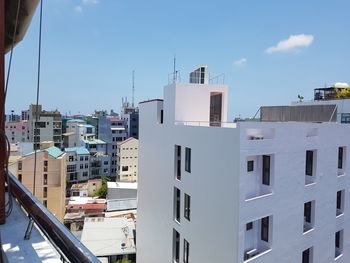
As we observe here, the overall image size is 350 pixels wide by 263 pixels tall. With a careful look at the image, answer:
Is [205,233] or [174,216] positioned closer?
[205,233]

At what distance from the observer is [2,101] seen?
1469mm

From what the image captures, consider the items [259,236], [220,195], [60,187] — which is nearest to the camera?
[220,195]

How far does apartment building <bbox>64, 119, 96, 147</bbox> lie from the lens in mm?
41844

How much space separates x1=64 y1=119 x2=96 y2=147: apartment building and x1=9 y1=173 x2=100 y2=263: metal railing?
4163 cm

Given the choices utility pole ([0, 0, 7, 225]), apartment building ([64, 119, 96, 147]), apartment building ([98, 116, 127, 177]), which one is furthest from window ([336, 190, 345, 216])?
apartment building ([64, 119, 96, 147])

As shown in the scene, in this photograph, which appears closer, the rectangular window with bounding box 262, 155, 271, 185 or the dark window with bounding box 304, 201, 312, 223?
the rectangular window with bounding box 262, 155, 271, 185

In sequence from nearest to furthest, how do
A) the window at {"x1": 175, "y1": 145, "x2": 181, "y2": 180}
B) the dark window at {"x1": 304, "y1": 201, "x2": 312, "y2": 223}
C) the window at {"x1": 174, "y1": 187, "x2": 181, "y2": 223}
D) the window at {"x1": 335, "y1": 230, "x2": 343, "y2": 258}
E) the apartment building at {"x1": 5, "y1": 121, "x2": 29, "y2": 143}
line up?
the dark window at {"x1": 304, "y1": 201, "x2": 312, "y2": 223}, the window at {"x1": 175, "y1": 145, "x2": 181, "y2": 180}, the window at {"x1": 174, "y1": 187, "x2": 181, "y2": 223}, the window at {"x1": 335, "y1": 230, "x2": 343, "y2": 258}, the apartment building at {"x1": 5, "y1": 121, "x2": 29, "y2": 143}

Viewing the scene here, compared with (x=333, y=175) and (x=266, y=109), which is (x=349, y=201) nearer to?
(x=333, y=175)

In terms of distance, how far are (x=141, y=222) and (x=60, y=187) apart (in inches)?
497

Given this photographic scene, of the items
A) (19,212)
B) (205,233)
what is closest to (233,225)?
(205,233)

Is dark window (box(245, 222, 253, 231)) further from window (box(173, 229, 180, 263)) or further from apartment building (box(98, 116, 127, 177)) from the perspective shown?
apartment building (box(98, 116, 127, 177))

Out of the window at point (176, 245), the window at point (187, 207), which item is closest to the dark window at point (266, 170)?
the window at point (187, 207)

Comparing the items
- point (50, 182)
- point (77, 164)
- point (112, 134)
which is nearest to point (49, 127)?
point (77, 164)

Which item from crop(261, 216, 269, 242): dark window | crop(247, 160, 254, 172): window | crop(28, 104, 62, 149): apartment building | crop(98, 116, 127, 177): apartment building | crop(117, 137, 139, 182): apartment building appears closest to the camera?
crop(247, 160, 254, 172): window
